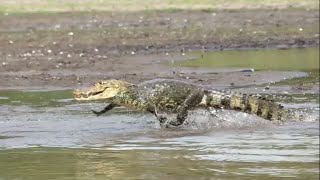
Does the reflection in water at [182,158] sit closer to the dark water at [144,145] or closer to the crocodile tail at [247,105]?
the dark water at [144,145]

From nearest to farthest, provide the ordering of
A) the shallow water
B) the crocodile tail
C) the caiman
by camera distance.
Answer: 1. the shallow water
2. the caiman
3. the crocodile tail

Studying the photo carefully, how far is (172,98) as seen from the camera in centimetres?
1104

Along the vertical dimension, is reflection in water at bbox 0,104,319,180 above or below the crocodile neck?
below

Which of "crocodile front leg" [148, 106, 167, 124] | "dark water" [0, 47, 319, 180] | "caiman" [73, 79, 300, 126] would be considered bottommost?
"dark water" [0, 47, 319, 180]

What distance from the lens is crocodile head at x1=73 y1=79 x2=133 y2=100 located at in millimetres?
10922

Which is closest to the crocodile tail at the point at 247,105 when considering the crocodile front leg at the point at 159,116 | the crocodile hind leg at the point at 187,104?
the crocodile hind leg at the point at 187,104

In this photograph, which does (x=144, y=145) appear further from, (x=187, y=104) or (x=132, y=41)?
(x=132, y=41)

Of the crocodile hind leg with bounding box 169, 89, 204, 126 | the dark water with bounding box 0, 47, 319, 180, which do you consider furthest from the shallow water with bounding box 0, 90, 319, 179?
the crocodile hind leg with bounding box 169, 89, 204, 126

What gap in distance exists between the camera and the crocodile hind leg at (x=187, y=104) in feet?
35.6

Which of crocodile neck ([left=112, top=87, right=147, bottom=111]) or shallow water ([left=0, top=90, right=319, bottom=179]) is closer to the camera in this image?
shallow water ([left=0, top=90, right=319, bottom=179])

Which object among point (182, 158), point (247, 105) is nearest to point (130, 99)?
point (247, 105)

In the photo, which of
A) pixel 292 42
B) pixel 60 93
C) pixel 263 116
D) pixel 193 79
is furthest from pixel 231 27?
pixel 263 116

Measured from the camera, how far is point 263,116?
11195 millimetres

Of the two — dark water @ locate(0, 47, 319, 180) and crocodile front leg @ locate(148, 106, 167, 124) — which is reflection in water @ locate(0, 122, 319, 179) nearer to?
dark water @ locate(0, 47, 319, 180)
